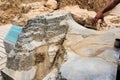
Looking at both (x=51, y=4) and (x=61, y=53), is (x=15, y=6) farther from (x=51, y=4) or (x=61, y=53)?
(x=61, y=53)

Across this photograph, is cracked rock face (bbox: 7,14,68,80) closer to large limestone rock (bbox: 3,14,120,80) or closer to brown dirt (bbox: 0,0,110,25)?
large limestone rock (bbox: 3,14,120,80)

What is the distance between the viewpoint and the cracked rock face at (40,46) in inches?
102

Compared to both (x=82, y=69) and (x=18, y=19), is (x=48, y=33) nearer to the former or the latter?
(x=82, y=69)

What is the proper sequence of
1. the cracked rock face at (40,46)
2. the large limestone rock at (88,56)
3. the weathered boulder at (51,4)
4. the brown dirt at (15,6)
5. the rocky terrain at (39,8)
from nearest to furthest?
the large limestone rock at (88,56)
the cracked rock face at (40,46)
the rocky terrain at (39,8)
the brown dirt at (15,6)
the weathered boulder at (51,4)

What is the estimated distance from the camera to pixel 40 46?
2684 millimetres

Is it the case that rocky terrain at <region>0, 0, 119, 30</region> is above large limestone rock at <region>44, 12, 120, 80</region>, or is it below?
below

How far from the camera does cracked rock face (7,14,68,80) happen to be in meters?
2.58

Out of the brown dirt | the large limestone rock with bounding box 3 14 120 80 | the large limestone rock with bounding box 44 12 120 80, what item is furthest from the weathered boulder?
the large limestone rock with bounding box 44 12 120 80

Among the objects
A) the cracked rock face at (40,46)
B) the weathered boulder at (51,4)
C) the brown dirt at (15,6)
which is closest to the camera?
the cracked rock face at (40,46)

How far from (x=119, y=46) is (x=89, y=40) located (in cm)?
37

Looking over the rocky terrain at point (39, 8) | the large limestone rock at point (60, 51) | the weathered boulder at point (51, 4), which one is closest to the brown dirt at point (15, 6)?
the rocky terrain at point (39, 8)

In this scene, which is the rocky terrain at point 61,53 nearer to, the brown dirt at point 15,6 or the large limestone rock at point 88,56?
the large limestone rock at point 88,56

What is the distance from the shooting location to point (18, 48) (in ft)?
8.98

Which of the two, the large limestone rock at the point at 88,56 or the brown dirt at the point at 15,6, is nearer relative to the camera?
the large limestone rock at the point at 88,56
